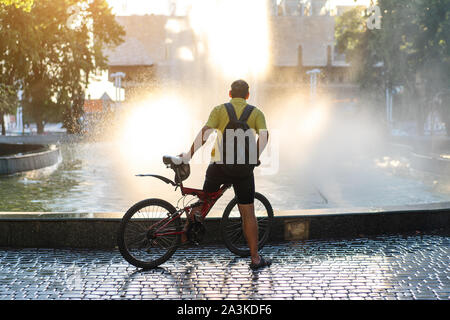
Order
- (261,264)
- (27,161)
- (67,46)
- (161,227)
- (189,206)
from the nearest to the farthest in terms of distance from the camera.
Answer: (261,264), (161,227), (189,206), (27,161), (67,46)

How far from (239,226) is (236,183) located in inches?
32.7

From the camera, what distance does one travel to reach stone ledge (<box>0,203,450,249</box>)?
7270 mm

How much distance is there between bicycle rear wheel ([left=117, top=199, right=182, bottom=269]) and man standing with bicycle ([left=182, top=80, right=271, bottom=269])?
0.57m

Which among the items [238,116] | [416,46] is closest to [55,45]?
[238,116]

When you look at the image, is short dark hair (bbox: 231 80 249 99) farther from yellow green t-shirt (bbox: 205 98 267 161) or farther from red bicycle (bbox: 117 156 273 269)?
A: red bicycle (bbox: 117 156 273 269)

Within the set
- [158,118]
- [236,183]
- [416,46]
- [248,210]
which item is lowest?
[158,118]

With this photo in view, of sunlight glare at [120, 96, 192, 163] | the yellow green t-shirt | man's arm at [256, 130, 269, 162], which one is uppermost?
the yellow green t-shirt

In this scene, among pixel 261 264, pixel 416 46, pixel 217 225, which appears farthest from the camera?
pixel 416 46

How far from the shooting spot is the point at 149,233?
249 inches

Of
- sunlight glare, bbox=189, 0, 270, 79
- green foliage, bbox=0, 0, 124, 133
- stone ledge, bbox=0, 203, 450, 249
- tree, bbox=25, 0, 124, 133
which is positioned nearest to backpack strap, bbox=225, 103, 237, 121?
stone ledge, bbox=0, 203, 450, 249

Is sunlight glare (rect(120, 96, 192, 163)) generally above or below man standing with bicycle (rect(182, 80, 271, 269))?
below

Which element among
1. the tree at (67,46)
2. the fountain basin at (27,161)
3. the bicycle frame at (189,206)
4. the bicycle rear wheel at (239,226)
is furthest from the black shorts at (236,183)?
the tree at (67,46)

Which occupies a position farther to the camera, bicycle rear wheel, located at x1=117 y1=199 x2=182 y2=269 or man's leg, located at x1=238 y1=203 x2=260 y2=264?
man's leg, located at x1=238 y1=203 x2=260 y2=264

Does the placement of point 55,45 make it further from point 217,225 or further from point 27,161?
point 217,225
